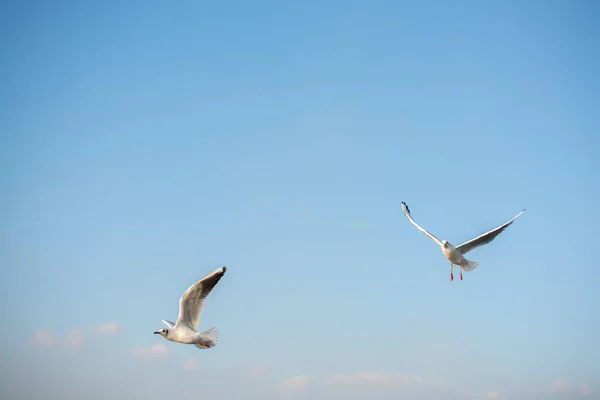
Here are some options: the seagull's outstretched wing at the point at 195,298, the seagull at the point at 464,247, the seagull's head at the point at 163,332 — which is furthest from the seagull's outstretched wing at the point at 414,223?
the seagull's head at the point at 163,332

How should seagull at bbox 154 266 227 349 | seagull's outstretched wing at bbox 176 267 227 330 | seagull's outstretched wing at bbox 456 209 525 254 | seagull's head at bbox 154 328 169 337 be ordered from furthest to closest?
seagull's outstretched wing at bbox 456 209 525 254 → seagull's head at bbox 154 328 169 337 → seagull at bbox 154 266 227 349 → seagull's outstretched wing at bbox 176 267 227 330

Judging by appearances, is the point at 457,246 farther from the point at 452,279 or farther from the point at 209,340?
the point at 209,340

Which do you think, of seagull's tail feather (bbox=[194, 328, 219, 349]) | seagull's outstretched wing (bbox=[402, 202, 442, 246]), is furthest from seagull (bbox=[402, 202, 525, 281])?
seagull's tail feather (bbox=[194, 328, 219, 349])

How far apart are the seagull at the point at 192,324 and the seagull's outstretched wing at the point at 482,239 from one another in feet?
35.4

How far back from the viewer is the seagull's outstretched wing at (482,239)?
100ft

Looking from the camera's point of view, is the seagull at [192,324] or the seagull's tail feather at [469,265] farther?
the seagull's tail feather at [469,265]

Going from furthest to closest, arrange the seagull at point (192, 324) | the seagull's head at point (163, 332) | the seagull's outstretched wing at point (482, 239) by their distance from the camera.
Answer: the seagull's outstretched wing at point (482, 239)
the seagull's head at point (163, 332)
the seagull at point (192, 324)

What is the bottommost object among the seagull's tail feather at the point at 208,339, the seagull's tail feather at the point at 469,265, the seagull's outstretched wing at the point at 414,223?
the seagull's tail feather at the point at 208,339

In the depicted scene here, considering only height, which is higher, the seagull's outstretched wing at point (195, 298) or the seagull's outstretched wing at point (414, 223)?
the seagull's outstretched wing at point (414, 223)

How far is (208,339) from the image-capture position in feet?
84.9

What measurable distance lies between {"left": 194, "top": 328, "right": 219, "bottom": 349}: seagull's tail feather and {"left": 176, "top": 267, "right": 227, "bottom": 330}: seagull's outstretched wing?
20.8 inches

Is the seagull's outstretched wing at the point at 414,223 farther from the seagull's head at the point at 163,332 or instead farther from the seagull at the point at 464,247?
the seagull's head at the point at 163,332

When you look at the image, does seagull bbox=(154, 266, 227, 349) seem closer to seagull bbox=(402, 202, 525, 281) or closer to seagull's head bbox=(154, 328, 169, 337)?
seagull's head bbox=(154, 328, 169, 337)

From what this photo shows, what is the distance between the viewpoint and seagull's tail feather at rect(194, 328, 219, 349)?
25.9m
